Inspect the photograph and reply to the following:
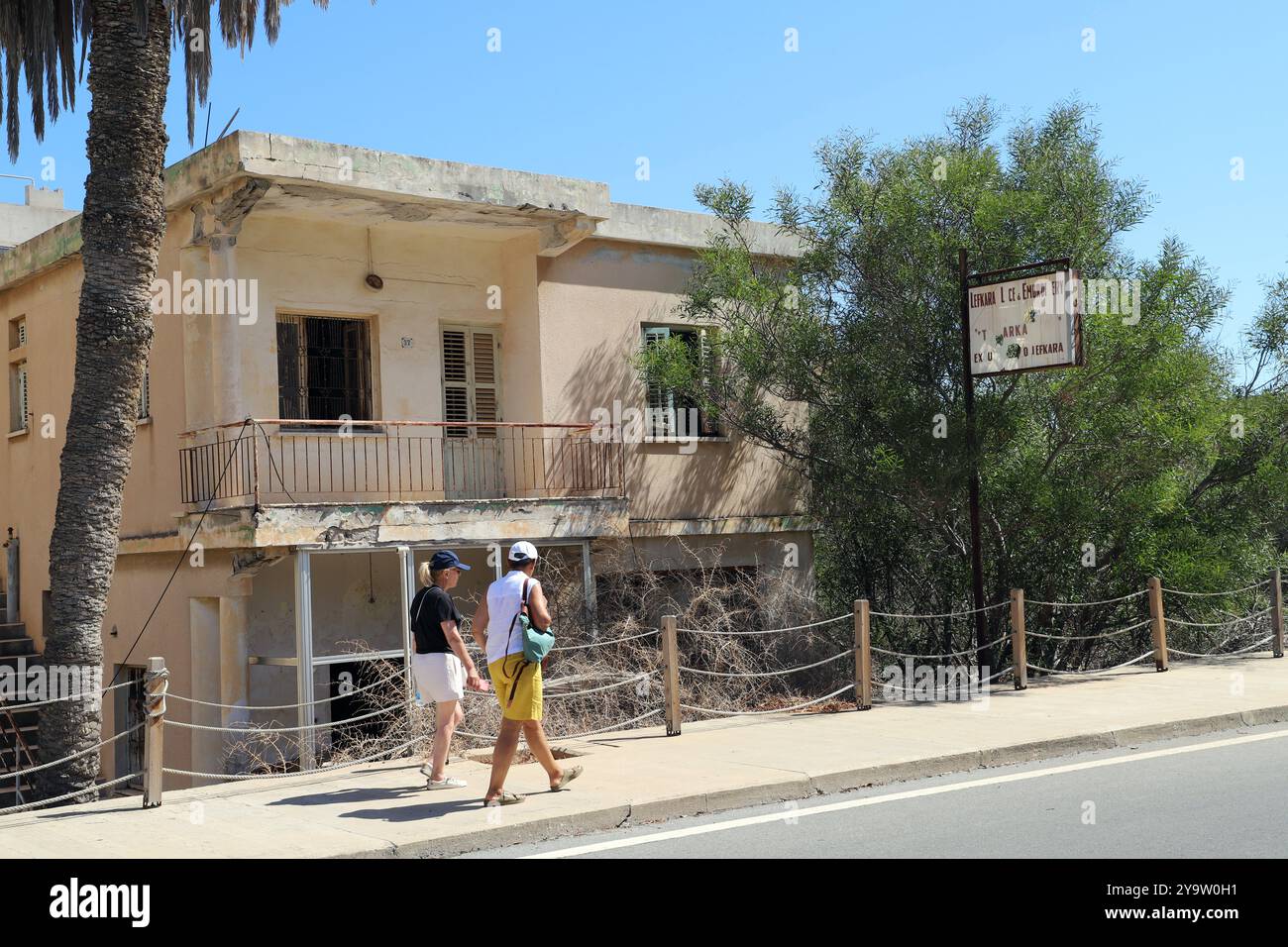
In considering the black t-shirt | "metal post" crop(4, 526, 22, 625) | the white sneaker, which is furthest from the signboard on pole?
"metal post" crop(4, 526, 22, 625)

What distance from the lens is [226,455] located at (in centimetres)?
1522

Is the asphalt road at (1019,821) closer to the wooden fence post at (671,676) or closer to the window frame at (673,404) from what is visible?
the wooden fence post at (671,676)

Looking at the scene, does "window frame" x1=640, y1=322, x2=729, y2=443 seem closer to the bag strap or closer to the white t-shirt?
the bag strap

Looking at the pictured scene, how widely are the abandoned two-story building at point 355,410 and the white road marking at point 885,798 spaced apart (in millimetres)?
7429

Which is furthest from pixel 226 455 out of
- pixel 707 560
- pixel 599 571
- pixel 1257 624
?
pixel 1257 624

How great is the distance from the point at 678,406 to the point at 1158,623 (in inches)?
270

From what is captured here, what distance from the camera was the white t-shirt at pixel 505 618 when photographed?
8.73 metres

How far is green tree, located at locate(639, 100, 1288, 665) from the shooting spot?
16.0 meters

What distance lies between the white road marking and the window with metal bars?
9.51 m

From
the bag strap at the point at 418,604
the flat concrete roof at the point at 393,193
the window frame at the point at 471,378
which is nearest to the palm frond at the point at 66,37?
the flat concrete roof at the point at 393,193

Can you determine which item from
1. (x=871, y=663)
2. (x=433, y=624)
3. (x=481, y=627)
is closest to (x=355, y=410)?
(x=871, y=663)

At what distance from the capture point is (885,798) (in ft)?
29.9

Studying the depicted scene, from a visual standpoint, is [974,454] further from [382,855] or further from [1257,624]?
[382,855]

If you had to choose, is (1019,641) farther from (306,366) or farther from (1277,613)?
(306,366)
